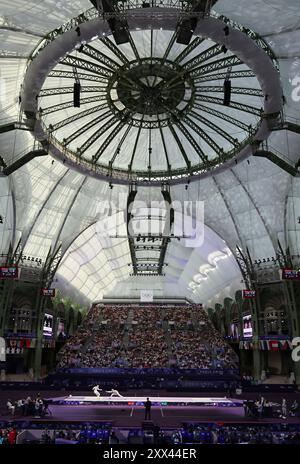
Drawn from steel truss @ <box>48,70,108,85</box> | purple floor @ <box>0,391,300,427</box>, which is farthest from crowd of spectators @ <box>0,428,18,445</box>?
steel truss @ <box>48,70,108,85</box>

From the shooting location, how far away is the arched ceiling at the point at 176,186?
24.1 m

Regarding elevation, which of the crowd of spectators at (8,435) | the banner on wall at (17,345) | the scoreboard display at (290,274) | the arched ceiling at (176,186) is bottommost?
the crowd of spectators at (8,435)

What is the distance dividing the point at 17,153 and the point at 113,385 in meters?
24.4

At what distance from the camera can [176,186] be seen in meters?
46.5

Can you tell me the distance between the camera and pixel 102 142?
37688mm

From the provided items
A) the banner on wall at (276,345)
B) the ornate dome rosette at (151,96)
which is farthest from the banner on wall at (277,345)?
the ornate dome rosette at (151,96)

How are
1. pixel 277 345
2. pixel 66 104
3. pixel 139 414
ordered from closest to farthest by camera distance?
pixel 139 414 → pixel 66 104 → pixel 277 345

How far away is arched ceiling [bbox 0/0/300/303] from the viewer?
24.1 meters

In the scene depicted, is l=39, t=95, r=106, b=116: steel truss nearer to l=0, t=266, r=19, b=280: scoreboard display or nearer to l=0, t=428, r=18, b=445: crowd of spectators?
l=0, t=266, r=19, b=280: scoreboard display

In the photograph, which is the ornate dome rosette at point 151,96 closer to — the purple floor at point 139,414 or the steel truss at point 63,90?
the steel truss at point 63,90

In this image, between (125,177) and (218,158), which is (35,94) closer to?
(125,177)

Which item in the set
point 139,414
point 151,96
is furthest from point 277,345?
point 151,96

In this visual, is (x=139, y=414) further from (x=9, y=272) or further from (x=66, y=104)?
(x=66, y=104)

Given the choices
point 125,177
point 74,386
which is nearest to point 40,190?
point 125,177
